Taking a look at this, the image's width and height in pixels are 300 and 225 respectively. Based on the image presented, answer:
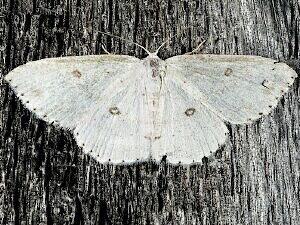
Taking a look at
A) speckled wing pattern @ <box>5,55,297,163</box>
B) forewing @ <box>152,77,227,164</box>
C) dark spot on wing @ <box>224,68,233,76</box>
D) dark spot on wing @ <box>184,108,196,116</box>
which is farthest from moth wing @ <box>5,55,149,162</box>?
dark spot on wing @ <box>224,68,233,76</box>

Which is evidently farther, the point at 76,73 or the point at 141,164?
the point at 76,73

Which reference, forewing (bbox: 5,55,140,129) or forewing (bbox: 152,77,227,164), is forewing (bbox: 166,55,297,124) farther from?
forewing (bbox: 5,55,140,129)

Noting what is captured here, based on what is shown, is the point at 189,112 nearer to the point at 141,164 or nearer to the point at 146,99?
the point at 146,99

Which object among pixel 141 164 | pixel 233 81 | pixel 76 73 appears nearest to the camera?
pixel 141 164

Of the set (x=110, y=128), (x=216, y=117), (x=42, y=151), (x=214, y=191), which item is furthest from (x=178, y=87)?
(x=42, y=151)

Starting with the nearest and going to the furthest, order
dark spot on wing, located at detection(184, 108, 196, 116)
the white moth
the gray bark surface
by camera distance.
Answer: the gray bark surface < the white moth < dark spot on wing, located at detection(184, 108, 196, 116)

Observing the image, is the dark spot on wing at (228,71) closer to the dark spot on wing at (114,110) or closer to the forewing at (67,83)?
the forewing at (67,83)

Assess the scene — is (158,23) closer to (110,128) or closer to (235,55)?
(235,55)

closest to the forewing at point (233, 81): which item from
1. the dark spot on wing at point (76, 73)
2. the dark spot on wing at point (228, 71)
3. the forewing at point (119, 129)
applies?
the dark spot on wing at point (228, 71)

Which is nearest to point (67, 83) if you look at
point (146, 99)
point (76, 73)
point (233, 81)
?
point (76, 73)
